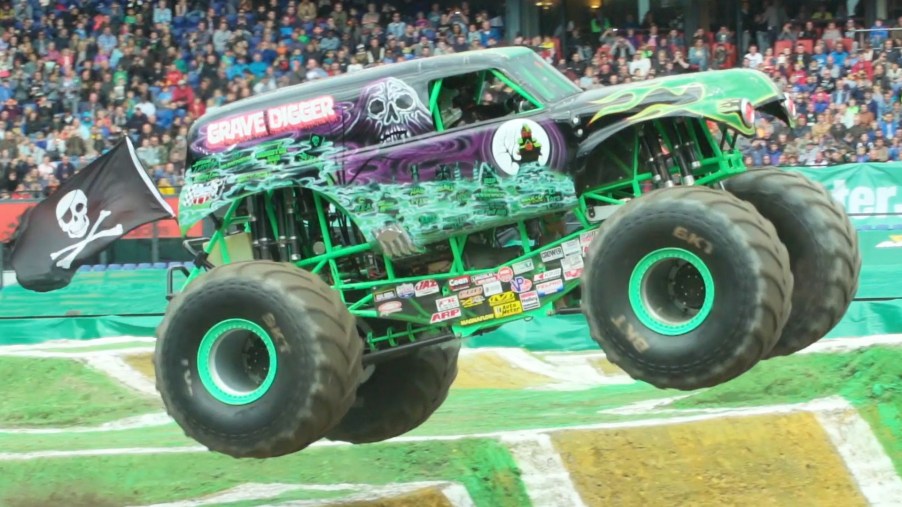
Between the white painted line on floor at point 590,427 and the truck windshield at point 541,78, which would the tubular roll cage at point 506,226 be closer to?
the truck windshield at point 541,78

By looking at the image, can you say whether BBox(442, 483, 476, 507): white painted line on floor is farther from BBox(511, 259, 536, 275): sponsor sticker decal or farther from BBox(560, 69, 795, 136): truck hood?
BBox(560, 69, 795, 136): truck hood

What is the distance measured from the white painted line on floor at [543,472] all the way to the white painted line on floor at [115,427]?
5996 mm

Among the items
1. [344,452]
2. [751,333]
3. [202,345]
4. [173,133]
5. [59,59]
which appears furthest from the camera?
[59,59]

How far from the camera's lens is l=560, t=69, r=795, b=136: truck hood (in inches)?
341

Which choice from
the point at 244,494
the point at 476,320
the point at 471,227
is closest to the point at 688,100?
the point at 471,227

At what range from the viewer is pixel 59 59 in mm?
25906

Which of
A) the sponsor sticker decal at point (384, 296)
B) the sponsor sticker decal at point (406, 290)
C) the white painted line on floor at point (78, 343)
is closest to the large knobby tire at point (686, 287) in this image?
the sponsor sticker decal at point (406, 290)

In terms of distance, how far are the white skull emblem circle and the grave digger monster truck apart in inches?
33.8

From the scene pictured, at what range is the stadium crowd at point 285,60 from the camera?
70.3 feet

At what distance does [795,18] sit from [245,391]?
1887cm

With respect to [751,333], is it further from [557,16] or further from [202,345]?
[557,16]

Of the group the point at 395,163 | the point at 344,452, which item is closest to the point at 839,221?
the point at 395,163

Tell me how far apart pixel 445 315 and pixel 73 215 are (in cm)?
311

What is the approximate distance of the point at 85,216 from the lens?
10.7 meters
